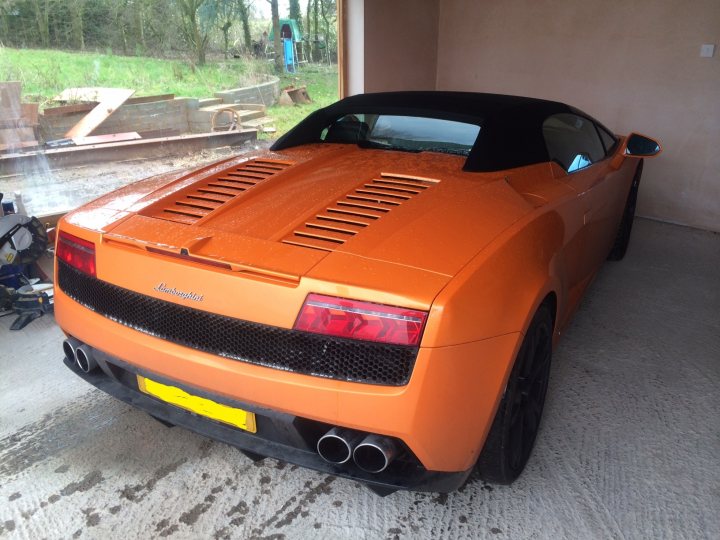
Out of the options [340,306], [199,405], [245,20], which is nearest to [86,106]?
[245,20]

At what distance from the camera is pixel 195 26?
4.63m

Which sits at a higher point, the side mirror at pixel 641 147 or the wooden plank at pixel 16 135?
the side mirror at pixel 641 147

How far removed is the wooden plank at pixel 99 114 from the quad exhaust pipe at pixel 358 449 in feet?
12.6

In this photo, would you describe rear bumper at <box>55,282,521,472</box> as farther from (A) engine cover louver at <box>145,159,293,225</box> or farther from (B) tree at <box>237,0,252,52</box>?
(B) tree at <box>237,0,252,52</box>

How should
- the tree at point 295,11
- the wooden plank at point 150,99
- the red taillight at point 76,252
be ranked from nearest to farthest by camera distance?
the red taillight at point 76,252
the wooden plank at point 150,99
the tree at point 295,11

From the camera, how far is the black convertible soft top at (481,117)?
2227mm

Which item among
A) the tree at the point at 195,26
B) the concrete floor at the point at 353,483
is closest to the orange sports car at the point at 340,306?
the concrete floor at the point at 353,483

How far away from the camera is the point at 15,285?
3.44m

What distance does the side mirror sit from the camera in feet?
10.1

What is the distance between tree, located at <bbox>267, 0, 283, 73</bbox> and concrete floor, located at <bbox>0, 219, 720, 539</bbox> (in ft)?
12.4

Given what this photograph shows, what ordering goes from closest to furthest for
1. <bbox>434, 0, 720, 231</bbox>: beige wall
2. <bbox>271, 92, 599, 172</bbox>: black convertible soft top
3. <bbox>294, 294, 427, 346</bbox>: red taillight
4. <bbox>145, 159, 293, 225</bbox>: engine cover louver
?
<bbox>294, 294, 427, 346</bbox>: red taillight
<bbox>145, 159, 293, 225</bbox>: engine cover louver
<bbox>271, 92, 599, 172</bbox>: black convertible soft top
<bbox>434, 0, 720, 231</bbox>: beige wall

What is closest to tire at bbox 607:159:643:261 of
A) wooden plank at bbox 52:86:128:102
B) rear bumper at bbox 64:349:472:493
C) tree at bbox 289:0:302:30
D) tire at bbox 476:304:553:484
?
tire at bbox 476:304:553:484

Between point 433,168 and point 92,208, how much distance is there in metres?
1.27

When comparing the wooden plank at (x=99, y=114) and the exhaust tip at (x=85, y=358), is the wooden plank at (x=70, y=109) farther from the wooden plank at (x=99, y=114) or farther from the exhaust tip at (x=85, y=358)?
the exhaust tip at (x=85, y=358)
